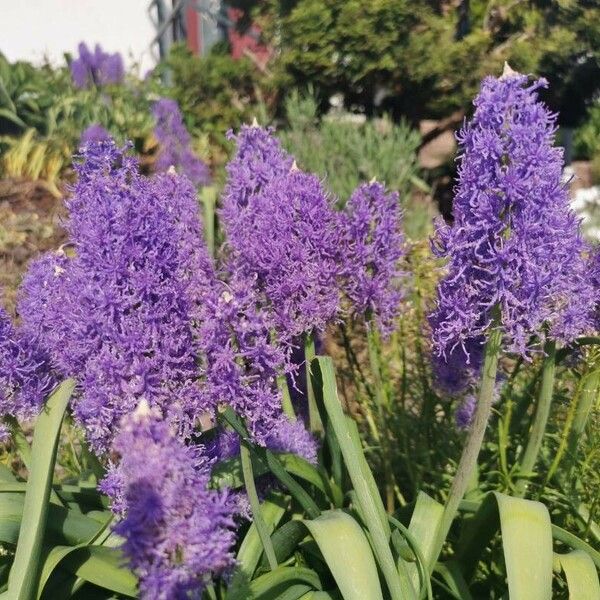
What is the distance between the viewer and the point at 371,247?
2.13m

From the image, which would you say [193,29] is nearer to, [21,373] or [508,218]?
[21,373]

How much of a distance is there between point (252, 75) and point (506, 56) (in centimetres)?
258

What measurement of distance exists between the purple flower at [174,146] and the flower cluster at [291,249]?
301 cm

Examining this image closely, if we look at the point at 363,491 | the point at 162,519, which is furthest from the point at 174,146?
the point at 162,519

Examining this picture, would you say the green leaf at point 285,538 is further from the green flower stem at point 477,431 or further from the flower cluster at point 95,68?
the flower cluster at point 95,68

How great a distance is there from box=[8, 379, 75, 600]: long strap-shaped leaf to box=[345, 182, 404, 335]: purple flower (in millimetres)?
811

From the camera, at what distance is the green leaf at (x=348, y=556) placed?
1.64 meters

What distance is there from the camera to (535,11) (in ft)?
27.7

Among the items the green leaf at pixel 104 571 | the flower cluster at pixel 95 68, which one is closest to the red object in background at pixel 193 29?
the flower cluster at pixel 95 68

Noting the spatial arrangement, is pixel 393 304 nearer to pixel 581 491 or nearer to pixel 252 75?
pixel 581 491

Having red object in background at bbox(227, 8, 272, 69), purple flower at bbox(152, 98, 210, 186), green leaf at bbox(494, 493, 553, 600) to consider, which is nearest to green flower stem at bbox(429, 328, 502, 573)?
green leaf at bbox(494, 493, 553, 600)

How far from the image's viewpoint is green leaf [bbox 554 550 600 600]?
1.77 meters

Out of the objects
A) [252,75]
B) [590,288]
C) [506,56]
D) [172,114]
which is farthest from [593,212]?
[590,288]

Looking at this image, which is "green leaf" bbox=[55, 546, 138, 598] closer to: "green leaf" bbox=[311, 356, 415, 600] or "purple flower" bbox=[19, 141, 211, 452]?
"purple flower" bbox=[19, 141, 211, 452]
